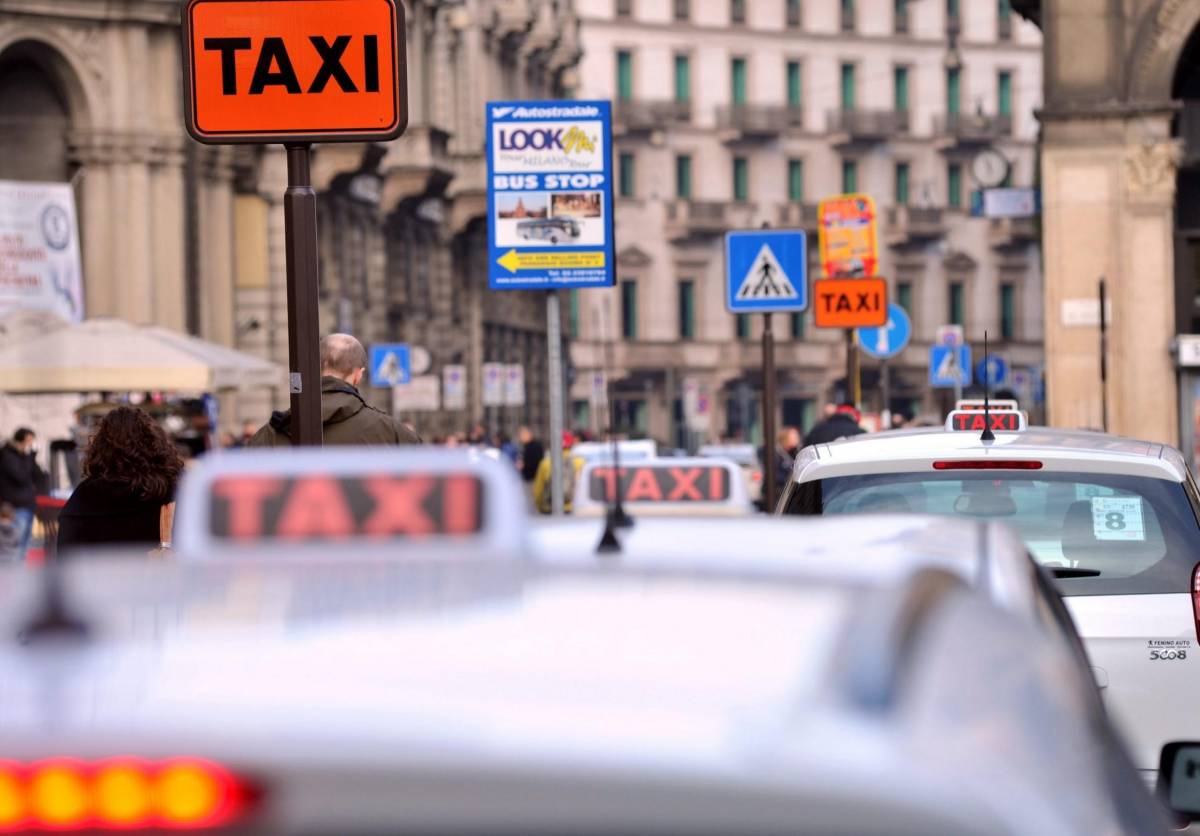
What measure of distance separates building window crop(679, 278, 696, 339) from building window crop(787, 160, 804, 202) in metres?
4.91

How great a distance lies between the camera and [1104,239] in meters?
30.5

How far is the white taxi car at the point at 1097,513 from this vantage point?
6496mm

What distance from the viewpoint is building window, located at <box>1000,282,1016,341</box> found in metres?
88.8

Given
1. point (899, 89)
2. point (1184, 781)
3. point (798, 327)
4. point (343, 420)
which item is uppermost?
point (899, 89)

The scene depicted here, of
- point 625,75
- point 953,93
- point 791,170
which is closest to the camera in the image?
point 625,75

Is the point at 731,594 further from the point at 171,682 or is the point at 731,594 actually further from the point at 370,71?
the point at 370,71

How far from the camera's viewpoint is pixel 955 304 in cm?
8806

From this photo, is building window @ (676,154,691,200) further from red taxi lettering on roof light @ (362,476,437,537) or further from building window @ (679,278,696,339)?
red taxi lettering on roof light @ (362,476,437,537)

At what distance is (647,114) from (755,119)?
13.9 feet

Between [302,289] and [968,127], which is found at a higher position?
[968,127]

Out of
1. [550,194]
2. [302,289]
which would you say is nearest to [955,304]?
[550,194]

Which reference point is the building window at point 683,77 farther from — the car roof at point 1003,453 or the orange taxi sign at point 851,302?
the car roof at point 1003,453

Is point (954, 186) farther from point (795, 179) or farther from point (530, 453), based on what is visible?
point (530, 453)

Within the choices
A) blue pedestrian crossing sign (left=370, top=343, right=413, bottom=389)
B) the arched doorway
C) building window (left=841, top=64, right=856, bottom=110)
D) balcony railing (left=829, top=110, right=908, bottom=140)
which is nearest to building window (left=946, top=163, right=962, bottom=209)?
balcony railing (left=829, top=110, right=908, bottom=140)
